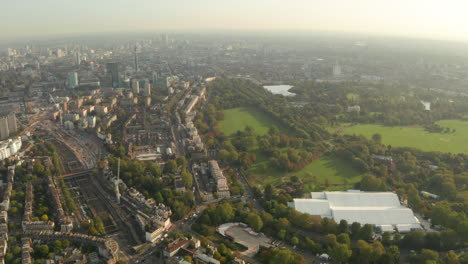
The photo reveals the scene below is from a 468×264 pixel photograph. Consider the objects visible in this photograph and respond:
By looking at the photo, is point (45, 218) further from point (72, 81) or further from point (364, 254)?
point (72, 81)

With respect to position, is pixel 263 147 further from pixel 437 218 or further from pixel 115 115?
pixel 115 115

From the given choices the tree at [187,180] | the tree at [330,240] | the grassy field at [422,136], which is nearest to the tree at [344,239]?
the tree at [330,240]

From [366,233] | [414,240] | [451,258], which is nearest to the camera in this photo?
[451,258]

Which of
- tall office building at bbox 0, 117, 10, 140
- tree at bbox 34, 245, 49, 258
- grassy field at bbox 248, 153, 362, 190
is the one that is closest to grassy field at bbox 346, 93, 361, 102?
grassy field at bbox 248, 153, 362, 190

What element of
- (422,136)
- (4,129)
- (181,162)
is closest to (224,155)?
(181,162)

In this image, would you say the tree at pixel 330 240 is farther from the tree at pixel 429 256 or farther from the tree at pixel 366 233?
the tree at pixel 429 256

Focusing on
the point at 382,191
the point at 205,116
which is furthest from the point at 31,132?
the point at 382,191
